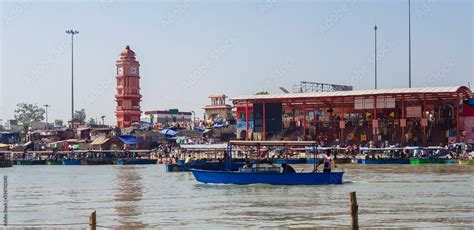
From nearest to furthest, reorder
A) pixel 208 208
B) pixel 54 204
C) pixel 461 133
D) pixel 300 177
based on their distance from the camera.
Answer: pixel 208 208 → pixel 54 204 → pixel 300 177 → pixel 461 133

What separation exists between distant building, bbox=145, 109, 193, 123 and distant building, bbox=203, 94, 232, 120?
7657mm

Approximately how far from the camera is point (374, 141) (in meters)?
82.8

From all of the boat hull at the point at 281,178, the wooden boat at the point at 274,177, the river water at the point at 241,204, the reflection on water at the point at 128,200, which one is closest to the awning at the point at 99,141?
the reflection on water at the point at 128,200

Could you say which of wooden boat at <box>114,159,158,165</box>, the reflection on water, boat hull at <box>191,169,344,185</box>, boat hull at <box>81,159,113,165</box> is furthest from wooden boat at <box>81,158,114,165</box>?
boat hull at <box>191,169,344,185</box>

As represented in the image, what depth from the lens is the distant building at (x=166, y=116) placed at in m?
132

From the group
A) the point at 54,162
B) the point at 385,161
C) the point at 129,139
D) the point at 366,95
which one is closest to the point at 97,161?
the point at 54,162

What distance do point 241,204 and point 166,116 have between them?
101 metres

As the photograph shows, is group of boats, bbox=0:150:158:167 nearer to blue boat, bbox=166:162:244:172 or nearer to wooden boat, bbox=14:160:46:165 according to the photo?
wooden boat, bbox=14:160:46:165

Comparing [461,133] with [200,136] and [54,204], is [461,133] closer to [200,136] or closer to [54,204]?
[200,136]

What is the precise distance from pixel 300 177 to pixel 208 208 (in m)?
9.83

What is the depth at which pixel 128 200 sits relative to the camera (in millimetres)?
36875

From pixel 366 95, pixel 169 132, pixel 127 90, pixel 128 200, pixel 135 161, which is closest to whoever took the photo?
pixel 128 200

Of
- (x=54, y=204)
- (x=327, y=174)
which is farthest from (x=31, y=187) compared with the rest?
(x=327, y=174)

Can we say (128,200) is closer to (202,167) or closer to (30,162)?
(202,167)
